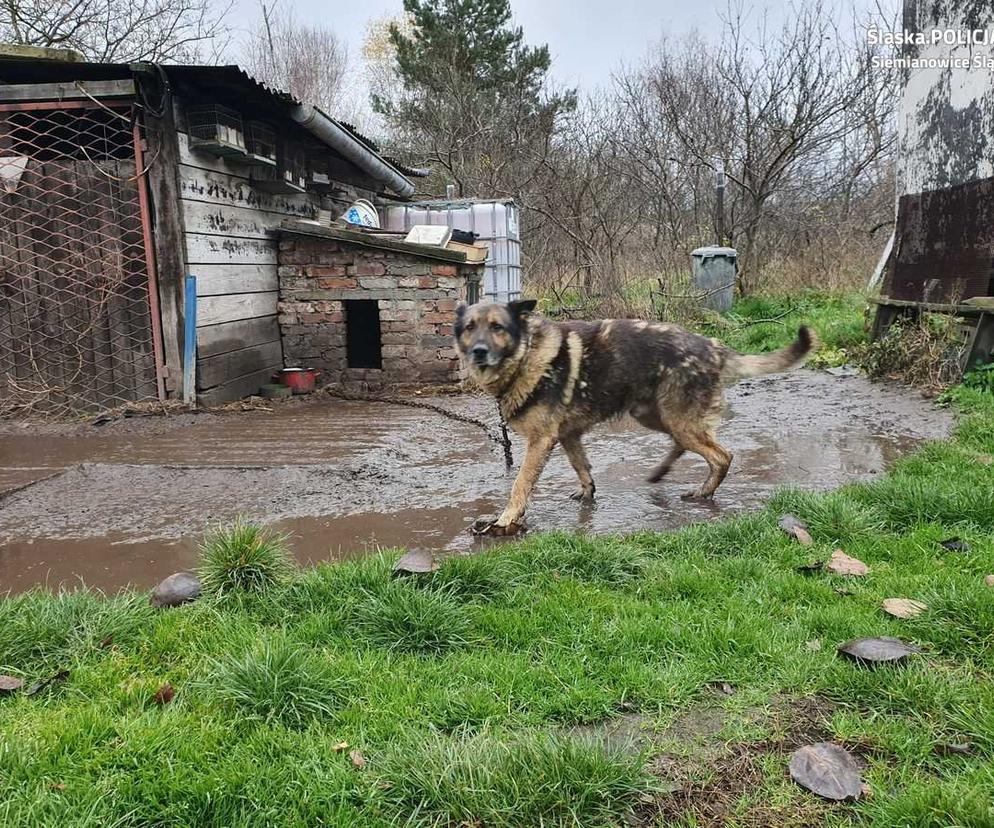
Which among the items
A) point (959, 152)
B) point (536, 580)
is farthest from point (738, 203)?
point (536, 580)

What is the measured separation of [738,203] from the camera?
1677 centimetres

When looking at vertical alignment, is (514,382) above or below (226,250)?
below

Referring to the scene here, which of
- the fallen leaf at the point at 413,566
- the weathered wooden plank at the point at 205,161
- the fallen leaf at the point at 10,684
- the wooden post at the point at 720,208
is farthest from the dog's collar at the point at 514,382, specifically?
the wooden post at the point at 720,208

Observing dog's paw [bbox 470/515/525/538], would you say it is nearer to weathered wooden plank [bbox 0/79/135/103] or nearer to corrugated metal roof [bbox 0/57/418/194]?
corrugated metal roof [bbox 0/57/418/194]

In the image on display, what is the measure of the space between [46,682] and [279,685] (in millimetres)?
899

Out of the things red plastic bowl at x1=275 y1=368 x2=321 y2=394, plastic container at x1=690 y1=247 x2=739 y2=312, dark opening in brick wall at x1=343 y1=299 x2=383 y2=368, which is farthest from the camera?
plastic container at x1=690 y1=247 x2=739 y2=312

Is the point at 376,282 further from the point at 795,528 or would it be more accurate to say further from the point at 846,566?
the point at 846,566

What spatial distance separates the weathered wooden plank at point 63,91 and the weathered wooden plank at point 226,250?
1587mm

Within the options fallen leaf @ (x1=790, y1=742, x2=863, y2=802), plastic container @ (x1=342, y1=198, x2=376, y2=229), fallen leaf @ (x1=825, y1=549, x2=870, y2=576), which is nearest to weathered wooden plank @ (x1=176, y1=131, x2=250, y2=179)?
plastic container @ (x1=342, y1=198, x2=376, y2=229)

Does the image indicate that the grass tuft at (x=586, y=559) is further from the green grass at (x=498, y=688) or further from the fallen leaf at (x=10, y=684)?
the fallen leaf at (x=10, y=684)

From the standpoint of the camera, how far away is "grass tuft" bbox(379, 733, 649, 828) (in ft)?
6.05

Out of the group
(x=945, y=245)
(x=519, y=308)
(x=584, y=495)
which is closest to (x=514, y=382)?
(x=519, y=308)

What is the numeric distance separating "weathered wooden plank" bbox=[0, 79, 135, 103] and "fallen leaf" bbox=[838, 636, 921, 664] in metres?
8.18

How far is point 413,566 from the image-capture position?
3250 millimetres
